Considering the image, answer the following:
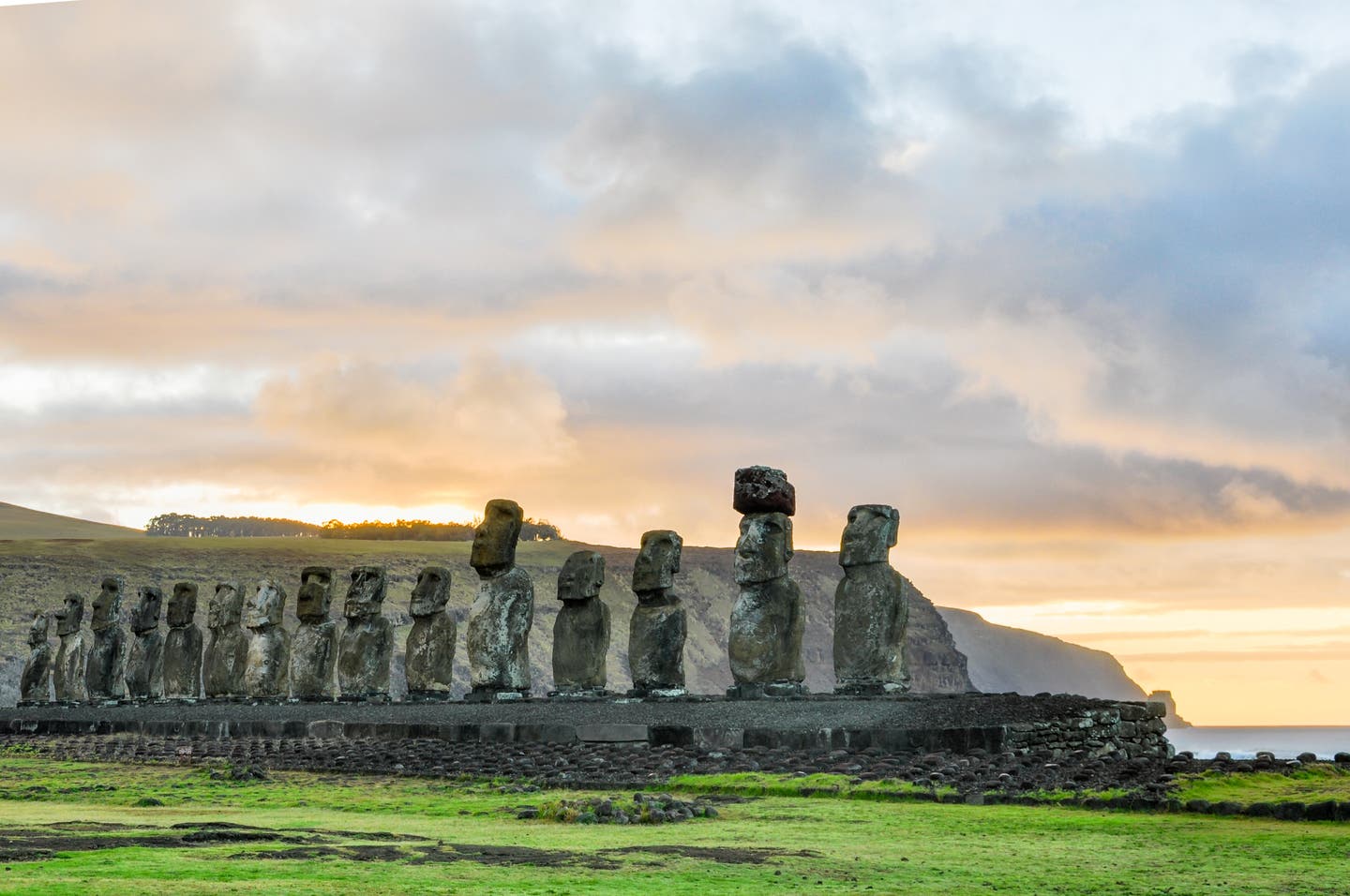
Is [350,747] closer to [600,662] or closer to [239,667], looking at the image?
[600,662]

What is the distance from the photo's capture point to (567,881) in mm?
7730

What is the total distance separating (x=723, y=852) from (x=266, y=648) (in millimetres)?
23845

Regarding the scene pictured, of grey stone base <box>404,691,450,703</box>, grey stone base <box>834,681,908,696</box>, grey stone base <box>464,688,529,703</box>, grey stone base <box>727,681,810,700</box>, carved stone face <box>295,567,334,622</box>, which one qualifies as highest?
carved stone face <box>295,567,334,622</box>

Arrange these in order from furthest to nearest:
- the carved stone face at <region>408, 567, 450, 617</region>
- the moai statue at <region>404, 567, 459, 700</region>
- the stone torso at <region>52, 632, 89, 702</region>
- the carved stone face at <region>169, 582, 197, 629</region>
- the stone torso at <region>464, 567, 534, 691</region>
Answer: the stone torso at <region>52, 632, 89, 702</region>
the carved stone face at <region>169, 582, 197, 629</region>
the carved stone face at <region>408, 567, 450, 617</region>
the moai statue at <region>404, 567, 459, 700</region>
the stone torso at <region>464, 567, 534, 691</region>

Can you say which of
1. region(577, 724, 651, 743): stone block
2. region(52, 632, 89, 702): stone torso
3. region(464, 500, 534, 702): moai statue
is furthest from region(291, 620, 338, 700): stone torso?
region(577, 724, 651, 743): stone block

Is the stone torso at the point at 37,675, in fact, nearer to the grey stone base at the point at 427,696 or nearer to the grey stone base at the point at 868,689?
the grey stone base at the point at 427,696

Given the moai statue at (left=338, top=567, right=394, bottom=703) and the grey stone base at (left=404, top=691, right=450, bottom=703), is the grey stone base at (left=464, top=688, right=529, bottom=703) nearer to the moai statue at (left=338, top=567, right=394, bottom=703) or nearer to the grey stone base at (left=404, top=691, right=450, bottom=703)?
the grey stone base at (left=404, top=691, right=450, bottom=703)

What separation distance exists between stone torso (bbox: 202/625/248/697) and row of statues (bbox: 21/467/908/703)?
1.1 inches

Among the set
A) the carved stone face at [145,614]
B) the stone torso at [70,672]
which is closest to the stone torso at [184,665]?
the carved stone face at [145,614]

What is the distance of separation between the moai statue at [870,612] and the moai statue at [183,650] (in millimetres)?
17706

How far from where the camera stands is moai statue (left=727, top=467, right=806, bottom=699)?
2134cm

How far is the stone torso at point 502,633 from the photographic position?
24.9m

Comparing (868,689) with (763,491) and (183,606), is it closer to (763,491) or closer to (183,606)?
(763,491)

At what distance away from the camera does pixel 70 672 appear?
3719cm
